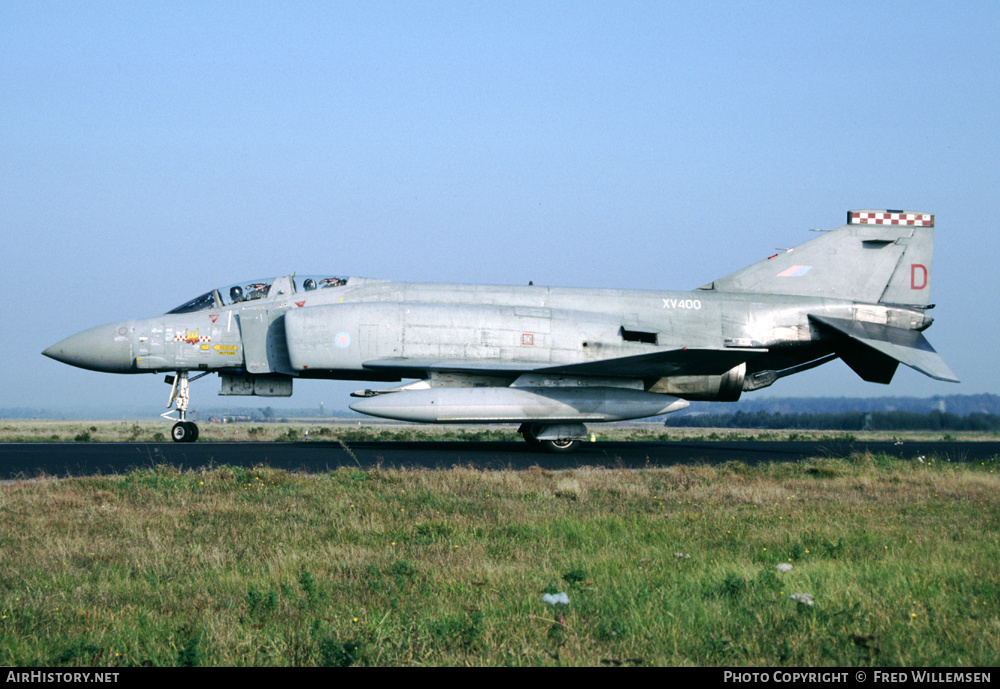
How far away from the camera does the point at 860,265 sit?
20531 mm

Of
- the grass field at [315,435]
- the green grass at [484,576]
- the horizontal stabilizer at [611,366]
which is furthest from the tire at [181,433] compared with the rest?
the green grass at [484,576]

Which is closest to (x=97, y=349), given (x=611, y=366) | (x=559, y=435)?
(x=559, y=435)

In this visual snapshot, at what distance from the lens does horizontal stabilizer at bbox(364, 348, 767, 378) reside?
55.6 feet

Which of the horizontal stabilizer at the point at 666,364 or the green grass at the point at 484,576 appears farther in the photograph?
Answer: the horizontal stabilizer at the point at 666,364

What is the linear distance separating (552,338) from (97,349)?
34.6ft

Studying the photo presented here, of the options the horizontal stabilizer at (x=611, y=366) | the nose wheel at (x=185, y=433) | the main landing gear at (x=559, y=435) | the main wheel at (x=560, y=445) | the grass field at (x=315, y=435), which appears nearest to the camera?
the horizontal stabilizer at (x=611, y=366)

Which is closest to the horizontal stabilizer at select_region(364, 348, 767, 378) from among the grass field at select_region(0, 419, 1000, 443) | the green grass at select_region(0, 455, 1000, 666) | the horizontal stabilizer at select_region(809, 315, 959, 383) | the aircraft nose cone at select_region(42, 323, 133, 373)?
the horizontal stabilizer at select_region(809, 315, 959, 383)

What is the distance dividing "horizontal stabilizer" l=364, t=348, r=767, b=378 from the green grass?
22.0 ft

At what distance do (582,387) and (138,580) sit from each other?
1304cm

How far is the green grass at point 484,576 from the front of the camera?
160 inches

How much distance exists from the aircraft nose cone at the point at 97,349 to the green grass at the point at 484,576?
8460mm

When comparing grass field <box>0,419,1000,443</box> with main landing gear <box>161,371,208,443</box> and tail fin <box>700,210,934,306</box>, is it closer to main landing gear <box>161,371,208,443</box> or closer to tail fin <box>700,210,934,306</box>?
main landing gear <box>161,371,208,443</box>

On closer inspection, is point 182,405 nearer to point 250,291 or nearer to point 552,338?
point 250,291

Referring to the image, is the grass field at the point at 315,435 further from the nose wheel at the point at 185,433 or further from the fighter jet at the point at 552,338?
the fighter jet at the point at 552,338
